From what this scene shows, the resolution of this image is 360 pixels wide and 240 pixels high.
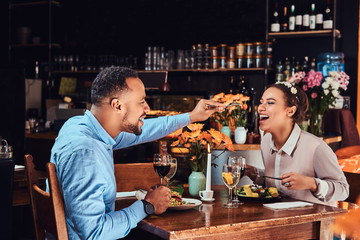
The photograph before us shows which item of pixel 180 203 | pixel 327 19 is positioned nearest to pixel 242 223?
pixel 180 203

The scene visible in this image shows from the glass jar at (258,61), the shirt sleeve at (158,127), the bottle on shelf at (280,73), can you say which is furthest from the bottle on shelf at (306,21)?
the shirt sleeve at (158,127)

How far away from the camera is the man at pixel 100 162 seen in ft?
4.99

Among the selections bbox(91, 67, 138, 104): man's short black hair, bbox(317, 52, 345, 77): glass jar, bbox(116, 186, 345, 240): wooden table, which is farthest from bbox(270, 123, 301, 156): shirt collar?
bbox(317, 52, 345, 77): glass jar

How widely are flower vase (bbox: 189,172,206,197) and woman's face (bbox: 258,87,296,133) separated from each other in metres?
0.55

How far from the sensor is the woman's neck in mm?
2531

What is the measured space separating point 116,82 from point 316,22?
14.9 feet

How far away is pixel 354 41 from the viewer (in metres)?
5.95

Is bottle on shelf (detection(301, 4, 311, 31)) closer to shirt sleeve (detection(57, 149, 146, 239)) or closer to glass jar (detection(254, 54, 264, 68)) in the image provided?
glass jar (detection(254, 54, 264, 68))

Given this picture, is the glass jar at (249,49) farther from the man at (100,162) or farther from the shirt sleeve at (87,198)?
the shirt sleeve at (87,198)

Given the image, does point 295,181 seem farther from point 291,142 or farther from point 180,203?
point 180,203

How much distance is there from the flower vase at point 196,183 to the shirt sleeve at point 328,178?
21.7 inches

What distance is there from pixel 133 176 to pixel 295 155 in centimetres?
87

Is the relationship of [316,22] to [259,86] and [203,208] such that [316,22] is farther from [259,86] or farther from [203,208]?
[203,208]

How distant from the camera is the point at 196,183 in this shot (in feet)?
7.17
